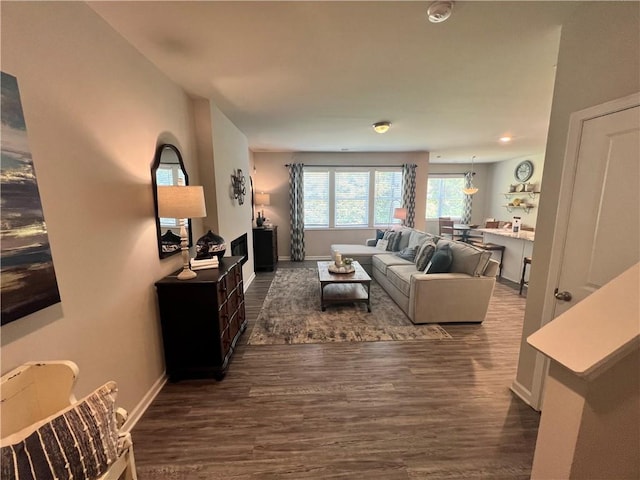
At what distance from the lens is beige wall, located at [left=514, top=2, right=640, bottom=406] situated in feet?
4.48

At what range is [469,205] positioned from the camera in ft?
28.1

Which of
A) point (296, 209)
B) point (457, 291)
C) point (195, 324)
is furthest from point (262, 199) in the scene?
point (457, 291)

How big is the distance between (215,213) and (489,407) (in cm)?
320

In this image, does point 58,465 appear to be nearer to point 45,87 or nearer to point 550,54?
point 45,87

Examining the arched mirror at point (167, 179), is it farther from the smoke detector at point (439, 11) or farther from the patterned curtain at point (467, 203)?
the patterned curtain at point (467, 203)

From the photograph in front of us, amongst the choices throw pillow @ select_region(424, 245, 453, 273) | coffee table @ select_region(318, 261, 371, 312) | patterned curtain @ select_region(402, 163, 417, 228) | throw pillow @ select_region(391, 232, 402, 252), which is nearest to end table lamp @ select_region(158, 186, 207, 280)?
coffee table @ select_region(318, 261, 371, 312)

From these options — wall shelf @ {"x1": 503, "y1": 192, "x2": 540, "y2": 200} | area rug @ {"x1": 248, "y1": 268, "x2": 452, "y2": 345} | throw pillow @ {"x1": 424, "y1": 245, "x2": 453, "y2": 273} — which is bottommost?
area rug @ {"x1": 248, "y1": 268, "x2": 452, "y2": 345}

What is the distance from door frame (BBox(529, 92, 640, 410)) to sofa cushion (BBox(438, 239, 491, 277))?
54.3 inches

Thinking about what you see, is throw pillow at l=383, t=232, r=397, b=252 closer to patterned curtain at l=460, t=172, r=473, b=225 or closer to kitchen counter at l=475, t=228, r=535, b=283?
kitchen counter at l=475, t=228, r=535, b=283

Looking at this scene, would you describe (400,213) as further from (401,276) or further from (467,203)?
(467,203)

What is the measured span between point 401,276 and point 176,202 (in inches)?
115

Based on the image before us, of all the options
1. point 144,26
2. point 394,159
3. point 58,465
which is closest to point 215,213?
point 144,26

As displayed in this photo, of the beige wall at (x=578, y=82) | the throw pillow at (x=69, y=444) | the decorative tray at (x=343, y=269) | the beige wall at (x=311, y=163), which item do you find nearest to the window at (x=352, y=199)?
the beige wall at (x=311, y=163)

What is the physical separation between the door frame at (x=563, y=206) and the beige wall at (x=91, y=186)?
2889mm
